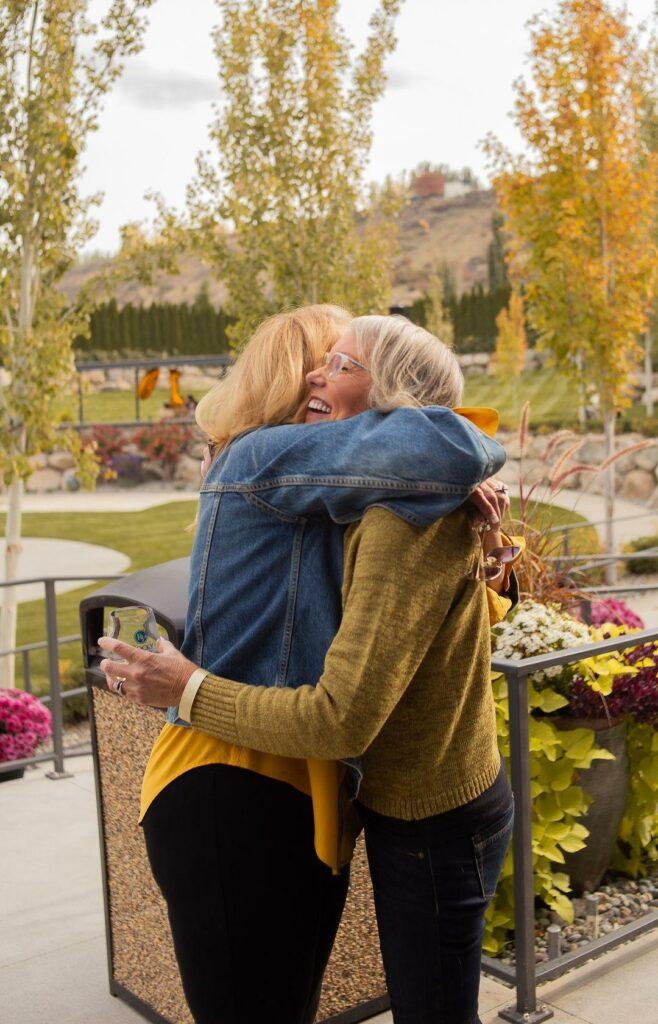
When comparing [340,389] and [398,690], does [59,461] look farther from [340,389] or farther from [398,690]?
[398,690]

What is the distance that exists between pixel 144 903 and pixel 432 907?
4.52 feet

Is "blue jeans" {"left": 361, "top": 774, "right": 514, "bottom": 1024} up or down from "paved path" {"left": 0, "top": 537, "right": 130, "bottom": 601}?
up

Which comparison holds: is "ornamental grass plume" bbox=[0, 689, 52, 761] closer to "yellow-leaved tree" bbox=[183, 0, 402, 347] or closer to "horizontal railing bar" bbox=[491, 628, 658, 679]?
"horizontal railing bar" bbox=[491, 628, 658, 679]

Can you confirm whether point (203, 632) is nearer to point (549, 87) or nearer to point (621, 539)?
Answer: point (549, 87)

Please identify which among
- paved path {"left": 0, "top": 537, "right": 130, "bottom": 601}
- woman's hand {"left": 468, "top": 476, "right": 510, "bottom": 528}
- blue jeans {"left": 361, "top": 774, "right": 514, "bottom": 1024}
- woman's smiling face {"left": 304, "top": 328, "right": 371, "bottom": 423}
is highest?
woman's smiling face {"left": 304, "top": 328, "right": 371, "bottom": 423}

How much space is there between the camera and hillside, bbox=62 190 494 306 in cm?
6319

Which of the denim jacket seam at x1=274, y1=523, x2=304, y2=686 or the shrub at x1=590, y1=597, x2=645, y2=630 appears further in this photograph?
the shrub at x1=590, y1=597, x2=645, y2=630

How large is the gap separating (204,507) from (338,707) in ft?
1.35

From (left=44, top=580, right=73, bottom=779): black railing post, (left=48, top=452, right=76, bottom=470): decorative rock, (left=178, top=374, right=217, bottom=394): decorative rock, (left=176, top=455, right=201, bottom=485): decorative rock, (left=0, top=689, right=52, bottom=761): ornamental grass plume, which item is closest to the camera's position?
(left=44, top=580, right=73, bottom=779): black railing post

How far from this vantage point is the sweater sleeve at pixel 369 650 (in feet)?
4.85

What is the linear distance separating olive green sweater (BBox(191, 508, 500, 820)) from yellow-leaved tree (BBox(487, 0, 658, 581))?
37.4ft

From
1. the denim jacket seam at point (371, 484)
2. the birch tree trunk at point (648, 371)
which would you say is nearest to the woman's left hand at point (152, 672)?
the denim jacket seam at point (371, 484)

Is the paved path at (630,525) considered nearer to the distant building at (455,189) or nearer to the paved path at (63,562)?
the paved path at (63,562)

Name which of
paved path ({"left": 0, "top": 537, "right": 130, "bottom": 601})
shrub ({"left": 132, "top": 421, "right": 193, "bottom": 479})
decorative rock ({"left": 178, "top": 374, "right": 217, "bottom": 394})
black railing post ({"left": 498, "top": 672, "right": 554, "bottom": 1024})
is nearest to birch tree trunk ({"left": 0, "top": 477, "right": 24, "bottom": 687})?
black railing post ({"left": 498, "top": 672, "right": 554, "bottom": 1024})
